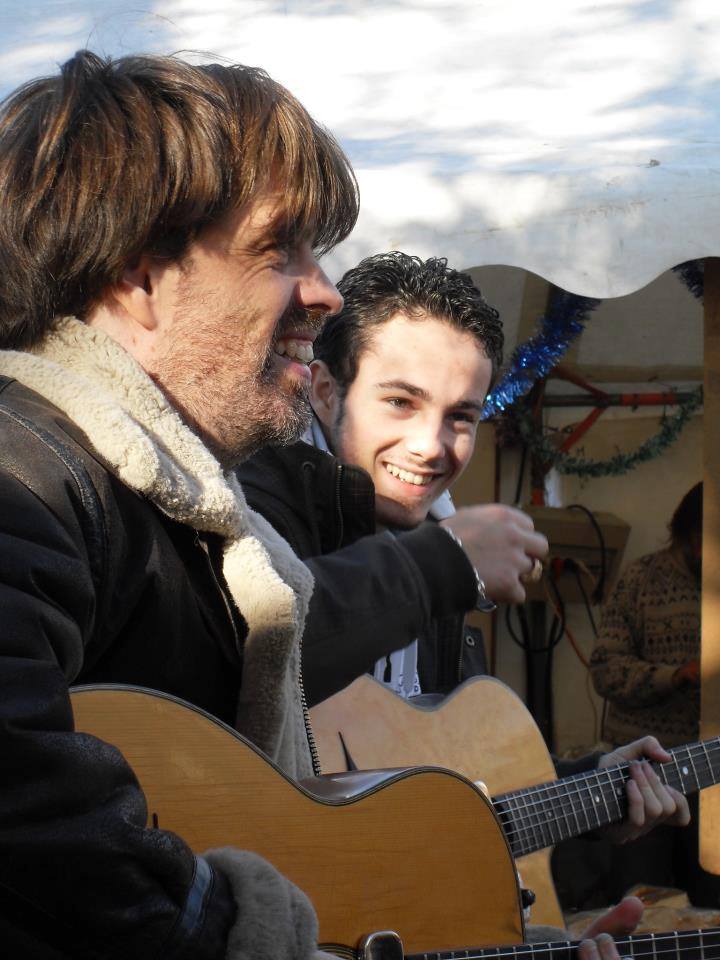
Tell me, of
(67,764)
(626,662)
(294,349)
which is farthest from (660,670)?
(67,764)

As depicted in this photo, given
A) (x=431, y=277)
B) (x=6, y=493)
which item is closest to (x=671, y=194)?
(x=431, y=277)

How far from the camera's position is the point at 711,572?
159 inches

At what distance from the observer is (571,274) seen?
3.47 metres

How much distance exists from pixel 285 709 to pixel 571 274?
2.12 metres

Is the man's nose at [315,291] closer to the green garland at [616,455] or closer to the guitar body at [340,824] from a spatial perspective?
the guitar body at [340,824]

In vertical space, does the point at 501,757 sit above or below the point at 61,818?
below

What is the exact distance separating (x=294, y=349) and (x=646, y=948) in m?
1.28

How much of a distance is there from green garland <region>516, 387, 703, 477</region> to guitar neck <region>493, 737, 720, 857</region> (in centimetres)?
326

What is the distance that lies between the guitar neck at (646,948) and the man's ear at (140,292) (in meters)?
1.03

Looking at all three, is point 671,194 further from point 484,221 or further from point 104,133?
point 104,133

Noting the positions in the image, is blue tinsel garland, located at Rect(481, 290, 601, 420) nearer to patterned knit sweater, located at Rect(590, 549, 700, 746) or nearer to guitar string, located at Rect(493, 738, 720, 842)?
patterned knit sweater, located at Rect(590, 549, 700, 746)

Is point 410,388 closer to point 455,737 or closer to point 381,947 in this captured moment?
point 455,737

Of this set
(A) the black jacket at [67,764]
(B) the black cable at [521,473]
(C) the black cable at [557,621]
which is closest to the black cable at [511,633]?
(C) the black cable at [557,621]

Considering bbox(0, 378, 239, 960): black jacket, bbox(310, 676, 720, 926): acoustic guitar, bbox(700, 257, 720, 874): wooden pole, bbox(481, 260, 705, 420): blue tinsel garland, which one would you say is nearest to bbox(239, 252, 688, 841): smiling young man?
bbox(310, 676, 720, 926): acoustic guitar
